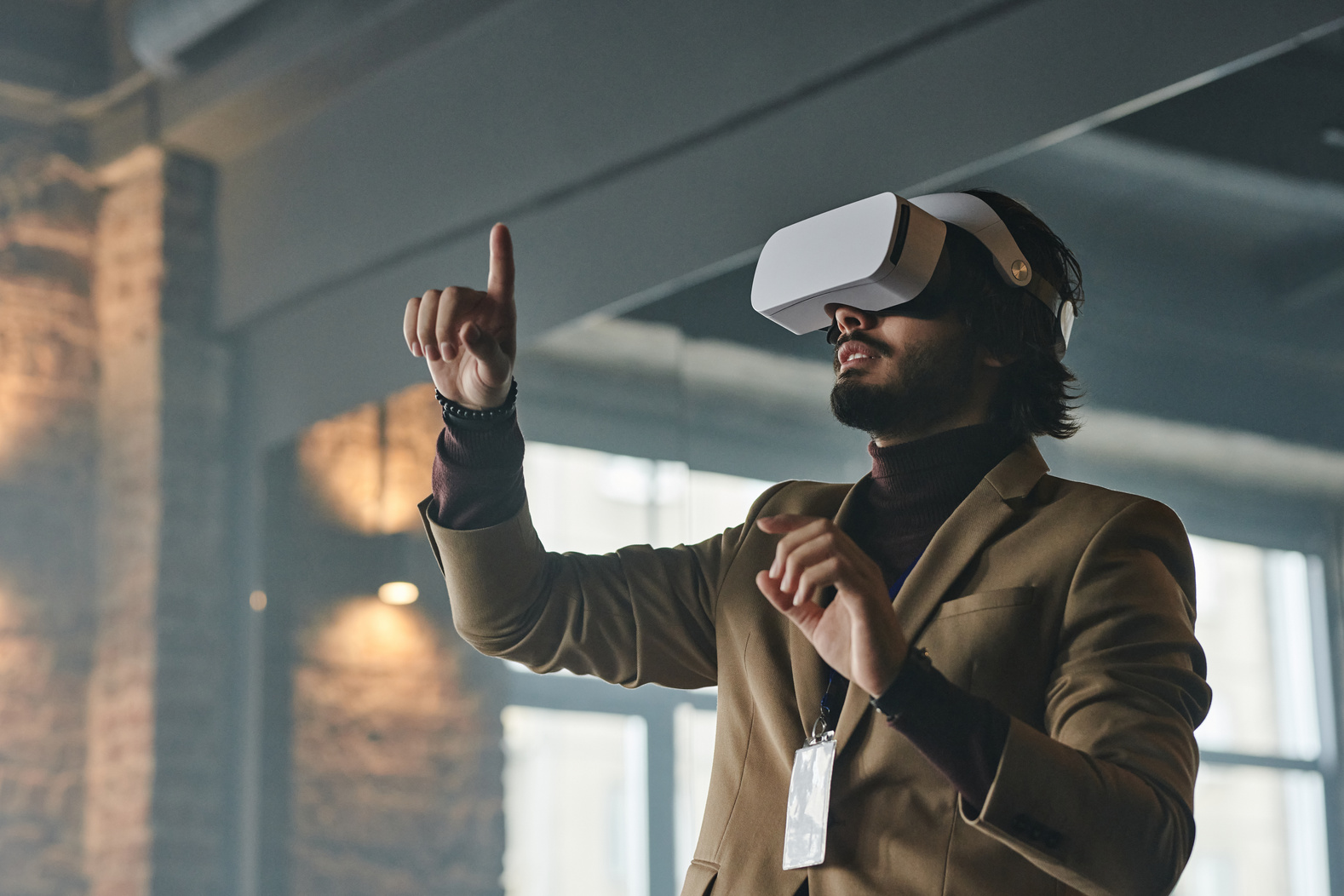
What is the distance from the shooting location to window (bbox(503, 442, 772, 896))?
3.79 metres

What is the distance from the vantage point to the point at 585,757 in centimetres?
423

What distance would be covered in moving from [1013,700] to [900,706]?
0.68 feet

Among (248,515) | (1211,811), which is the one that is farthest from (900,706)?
(248,515)

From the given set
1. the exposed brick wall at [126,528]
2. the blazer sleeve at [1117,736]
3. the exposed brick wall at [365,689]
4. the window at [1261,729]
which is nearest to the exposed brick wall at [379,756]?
the exposed brick wall at [365,689]

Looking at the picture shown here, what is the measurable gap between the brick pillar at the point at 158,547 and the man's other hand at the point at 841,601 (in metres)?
4.76

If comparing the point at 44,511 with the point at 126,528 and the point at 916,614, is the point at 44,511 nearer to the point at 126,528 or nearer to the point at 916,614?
the point at 126,528

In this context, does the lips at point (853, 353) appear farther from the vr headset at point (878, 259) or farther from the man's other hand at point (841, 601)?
the man's other hand at point (841, 601)

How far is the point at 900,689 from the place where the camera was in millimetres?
1134

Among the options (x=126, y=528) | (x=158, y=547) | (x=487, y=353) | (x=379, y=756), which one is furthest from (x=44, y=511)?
(x=487, y=353)

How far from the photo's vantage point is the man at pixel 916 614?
1141mm

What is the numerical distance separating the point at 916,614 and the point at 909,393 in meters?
0.25

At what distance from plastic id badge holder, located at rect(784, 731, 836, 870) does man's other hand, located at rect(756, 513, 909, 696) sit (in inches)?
6.5

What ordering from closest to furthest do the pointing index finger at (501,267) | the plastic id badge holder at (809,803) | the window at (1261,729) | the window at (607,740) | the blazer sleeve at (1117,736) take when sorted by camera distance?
the blazer sleeve at (1117,736) → the plastic id badge holder at (809,803) → the pointing index finger at (501,267) → the window at (1261,729) → the window at (607,740)

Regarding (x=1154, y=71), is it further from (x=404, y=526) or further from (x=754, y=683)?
(x=404, y=526)
